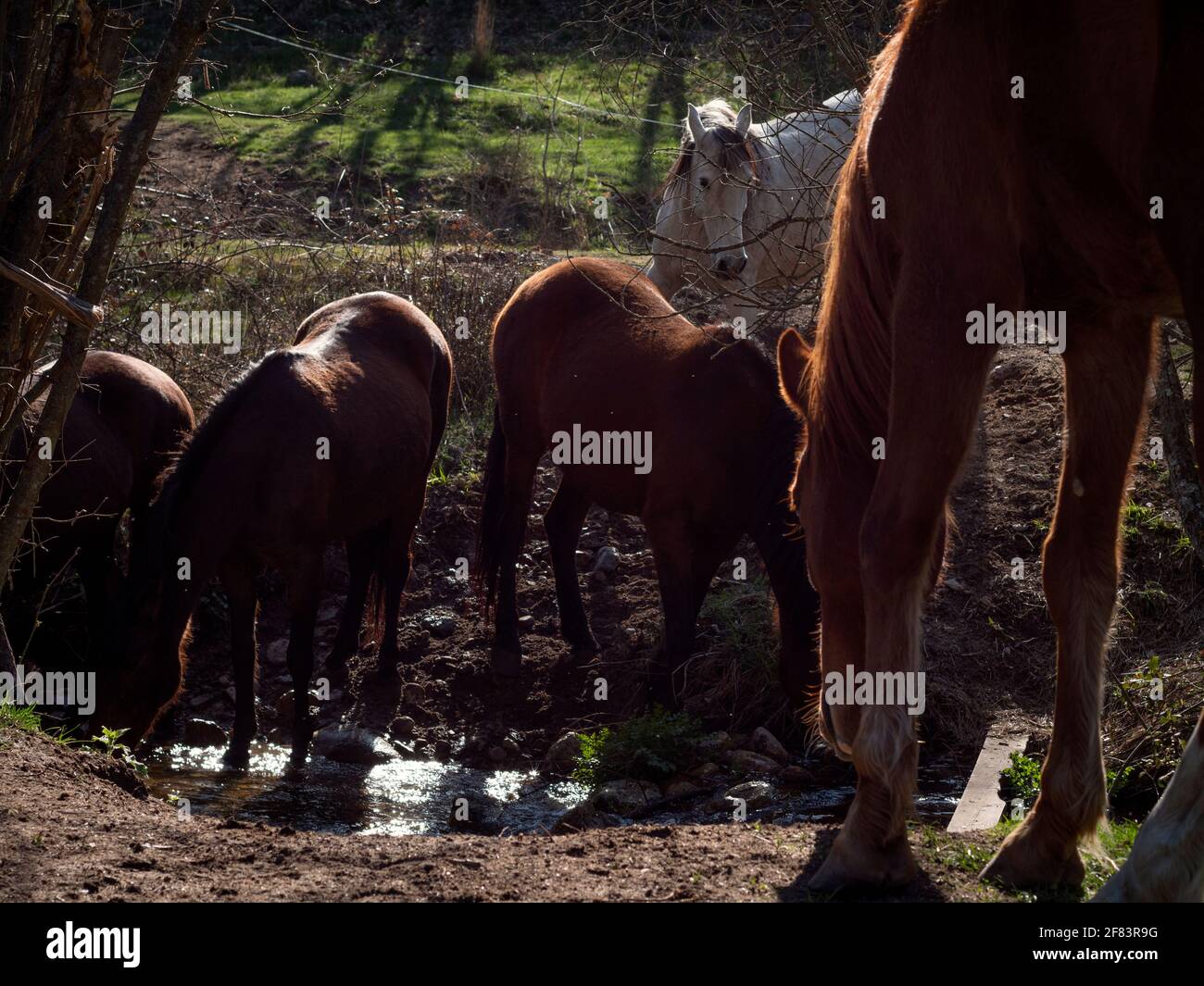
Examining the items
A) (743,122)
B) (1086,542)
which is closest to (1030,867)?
(1086,542)

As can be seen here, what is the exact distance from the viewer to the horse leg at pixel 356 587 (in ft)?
24.7

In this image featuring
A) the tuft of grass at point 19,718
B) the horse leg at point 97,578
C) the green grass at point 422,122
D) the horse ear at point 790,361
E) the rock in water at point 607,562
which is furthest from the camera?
the green grass at point 422,122

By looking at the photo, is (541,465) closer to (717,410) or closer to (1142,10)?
(717,410)

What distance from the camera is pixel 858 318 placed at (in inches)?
132

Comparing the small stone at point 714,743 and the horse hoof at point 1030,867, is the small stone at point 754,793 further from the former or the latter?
the horse hoof at point 1030,867

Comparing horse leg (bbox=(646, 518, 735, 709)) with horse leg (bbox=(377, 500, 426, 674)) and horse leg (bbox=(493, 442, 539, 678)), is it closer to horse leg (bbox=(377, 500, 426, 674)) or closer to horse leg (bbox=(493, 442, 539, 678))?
horse leg (bbox=(493, 442, 539, 678))

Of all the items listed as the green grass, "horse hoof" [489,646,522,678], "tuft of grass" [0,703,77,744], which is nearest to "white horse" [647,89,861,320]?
"horse hoof" [489,646,522,678]

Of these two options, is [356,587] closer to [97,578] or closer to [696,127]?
[97,578]

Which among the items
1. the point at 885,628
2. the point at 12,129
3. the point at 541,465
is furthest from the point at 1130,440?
the point at 541,465

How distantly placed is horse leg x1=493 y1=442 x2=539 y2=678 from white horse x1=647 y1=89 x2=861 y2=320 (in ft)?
5.00

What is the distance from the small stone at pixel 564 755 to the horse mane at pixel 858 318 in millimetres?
3234

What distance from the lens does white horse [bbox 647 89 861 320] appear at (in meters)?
7.07

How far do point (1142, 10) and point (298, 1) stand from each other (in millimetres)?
22324

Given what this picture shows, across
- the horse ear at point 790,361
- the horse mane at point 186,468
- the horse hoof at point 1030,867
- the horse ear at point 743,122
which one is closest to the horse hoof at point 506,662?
the horse mane at point 186,468
